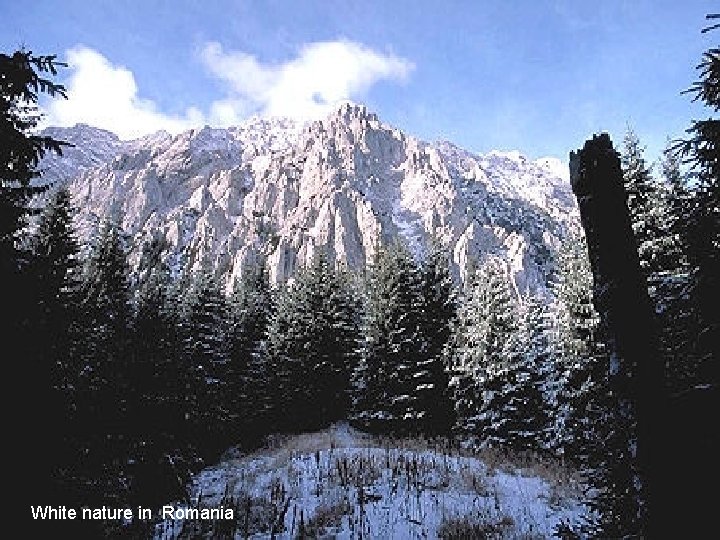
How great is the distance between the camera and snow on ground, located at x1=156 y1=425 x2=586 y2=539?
8.70m

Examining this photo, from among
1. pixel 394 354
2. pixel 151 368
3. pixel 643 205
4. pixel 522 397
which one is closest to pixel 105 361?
pixel 151 368

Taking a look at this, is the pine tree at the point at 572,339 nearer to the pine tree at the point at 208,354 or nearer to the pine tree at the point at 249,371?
the pine tree at the point at 208,354

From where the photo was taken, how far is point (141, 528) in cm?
879

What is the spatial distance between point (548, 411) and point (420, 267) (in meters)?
15.0

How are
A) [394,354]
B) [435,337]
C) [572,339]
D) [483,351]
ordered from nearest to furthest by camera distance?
[572,339]
[483,351]
[394,354]
[435,337]

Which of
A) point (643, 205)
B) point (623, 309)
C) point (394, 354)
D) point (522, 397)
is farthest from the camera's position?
point (394, 354)

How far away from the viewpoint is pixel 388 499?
9.88 meters

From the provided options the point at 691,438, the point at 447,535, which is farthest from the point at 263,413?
the point at 691,438

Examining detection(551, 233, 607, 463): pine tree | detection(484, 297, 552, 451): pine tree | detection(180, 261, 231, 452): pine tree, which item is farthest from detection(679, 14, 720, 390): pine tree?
detection(180, 261, 231, 452): pine tree

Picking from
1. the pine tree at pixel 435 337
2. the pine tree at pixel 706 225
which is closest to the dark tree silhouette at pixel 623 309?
the pine tree at pixel 706 225

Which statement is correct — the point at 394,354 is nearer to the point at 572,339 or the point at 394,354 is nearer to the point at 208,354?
the point at 208,354

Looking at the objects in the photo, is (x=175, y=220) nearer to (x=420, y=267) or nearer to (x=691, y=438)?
(x=420, y=267)

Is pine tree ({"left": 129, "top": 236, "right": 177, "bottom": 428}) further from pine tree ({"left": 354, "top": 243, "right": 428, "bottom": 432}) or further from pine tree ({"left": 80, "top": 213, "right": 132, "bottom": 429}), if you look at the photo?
pine tree ({"left": 354, "top": 243, "right": 428, "bottom": 432})

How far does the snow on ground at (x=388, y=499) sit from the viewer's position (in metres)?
8.70
